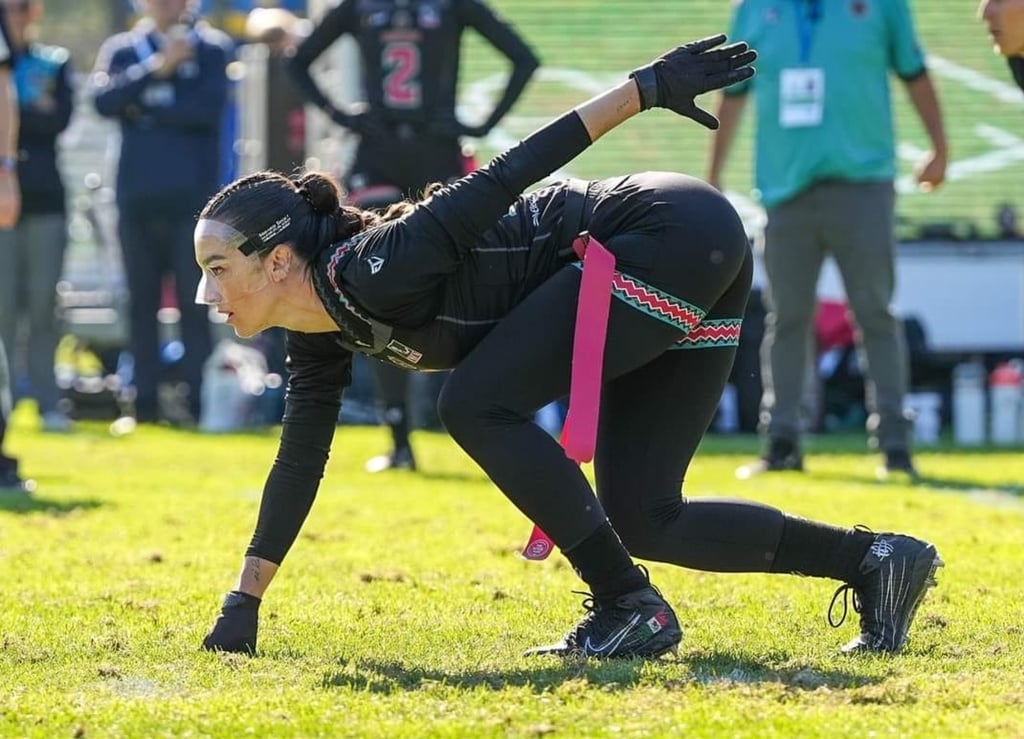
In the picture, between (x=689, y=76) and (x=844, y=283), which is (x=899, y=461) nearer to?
(x=844, y=283)

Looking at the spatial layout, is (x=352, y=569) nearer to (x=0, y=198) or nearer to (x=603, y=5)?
(x=0, y=198)

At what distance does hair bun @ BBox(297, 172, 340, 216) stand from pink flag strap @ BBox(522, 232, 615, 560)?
637 mm

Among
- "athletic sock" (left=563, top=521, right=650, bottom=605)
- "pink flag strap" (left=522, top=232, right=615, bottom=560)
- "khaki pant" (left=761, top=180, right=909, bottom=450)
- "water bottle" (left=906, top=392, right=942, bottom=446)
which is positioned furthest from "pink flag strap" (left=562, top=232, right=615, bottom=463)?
"water bottle" (left=906, top=392, right=942, bottom=446)

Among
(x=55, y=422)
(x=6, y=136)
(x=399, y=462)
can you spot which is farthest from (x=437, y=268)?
(x=55, y=422)

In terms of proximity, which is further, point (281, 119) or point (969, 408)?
point (281, 119)

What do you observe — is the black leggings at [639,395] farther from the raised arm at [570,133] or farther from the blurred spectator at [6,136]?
the blurred spectator at [6,136]

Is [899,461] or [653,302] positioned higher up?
[653,302]

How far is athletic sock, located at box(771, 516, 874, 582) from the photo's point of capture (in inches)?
185

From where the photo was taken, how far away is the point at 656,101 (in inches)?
177

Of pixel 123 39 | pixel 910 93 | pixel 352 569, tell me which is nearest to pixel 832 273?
pixel 910 93

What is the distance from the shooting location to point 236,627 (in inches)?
187

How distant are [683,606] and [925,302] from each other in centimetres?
803

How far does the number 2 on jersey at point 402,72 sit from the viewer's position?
9914 mm

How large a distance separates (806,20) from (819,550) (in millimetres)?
5026
